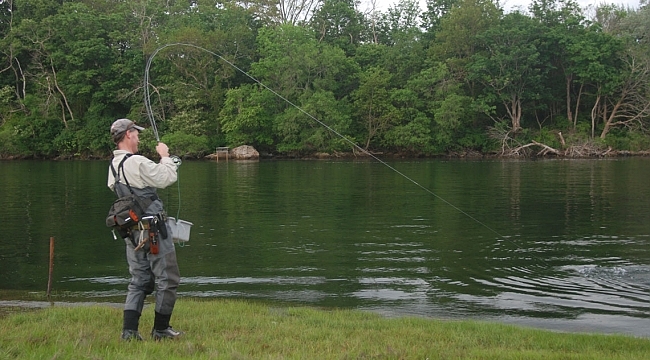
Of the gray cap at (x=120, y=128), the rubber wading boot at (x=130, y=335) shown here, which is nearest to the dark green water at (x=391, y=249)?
the rubber wading boot at (x=130, y=335)

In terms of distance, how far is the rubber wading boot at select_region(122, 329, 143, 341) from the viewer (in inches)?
273

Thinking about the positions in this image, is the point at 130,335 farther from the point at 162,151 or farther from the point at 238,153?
the point at 238,153

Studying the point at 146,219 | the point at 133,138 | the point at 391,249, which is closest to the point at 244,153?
the point at 391,249

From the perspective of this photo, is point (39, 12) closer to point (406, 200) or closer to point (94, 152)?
point (94, 152)

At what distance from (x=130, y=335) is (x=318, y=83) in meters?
60.1

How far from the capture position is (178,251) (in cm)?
1611

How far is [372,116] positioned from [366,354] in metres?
61.4

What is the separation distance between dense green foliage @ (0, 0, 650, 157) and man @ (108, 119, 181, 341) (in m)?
56.1

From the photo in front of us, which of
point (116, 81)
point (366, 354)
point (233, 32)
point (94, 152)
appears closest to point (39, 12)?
point (116, 81)

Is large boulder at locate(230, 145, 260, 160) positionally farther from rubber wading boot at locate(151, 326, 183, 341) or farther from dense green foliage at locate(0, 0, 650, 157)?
rubber wading boot at locate(151, 326, 183, 341)

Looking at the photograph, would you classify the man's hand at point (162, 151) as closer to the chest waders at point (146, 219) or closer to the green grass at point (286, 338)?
the chest waders at point (146, 219)

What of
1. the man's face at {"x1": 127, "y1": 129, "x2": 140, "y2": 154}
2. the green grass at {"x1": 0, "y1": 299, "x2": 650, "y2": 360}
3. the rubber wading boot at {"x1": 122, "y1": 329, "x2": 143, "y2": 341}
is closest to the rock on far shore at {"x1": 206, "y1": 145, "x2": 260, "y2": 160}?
the green grass at {"x1": 0, "y1": 299, "x2": 650, "y2": 360}

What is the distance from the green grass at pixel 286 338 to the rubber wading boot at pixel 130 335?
103 millimetres

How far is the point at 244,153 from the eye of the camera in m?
65.8
